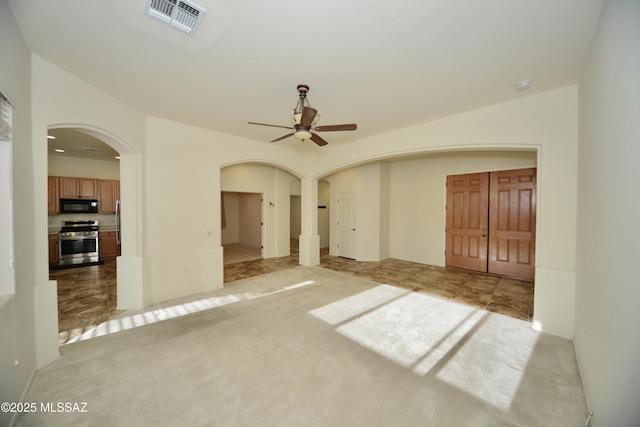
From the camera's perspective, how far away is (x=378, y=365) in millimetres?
2350

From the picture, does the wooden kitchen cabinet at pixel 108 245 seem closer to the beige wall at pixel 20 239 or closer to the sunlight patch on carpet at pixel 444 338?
the beige wall at pixel 20 239

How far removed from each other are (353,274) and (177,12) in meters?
5.20

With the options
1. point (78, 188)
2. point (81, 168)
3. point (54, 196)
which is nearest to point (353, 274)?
point (78, 188)

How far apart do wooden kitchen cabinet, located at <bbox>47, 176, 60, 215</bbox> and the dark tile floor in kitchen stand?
1.55 m

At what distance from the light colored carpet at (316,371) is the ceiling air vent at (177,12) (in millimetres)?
3023

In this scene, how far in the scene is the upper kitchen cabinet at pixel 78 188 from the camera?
602cm

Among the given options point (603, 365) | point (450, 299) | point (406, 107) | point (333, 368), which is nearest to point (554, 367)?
point (603, 365)

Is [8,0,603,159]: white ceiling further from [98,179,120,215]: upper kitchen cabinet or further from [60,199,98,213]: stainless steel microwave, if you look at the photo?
[60,199,98,213]: stainless steel microwave

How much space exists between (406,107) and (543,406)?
11.5 feet

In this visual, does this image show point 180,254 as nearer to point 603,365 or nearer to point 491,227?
point 603,365

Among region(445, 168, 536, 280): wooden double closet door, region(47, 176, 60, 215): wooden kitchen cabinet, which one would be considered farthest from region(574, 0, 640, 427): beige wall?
region(47, 176, 60, 215): wooden kitchen cabinet

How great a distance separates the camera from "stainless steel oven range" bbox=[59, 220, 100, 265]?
5773mm

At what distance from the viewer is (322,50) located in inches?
87.0

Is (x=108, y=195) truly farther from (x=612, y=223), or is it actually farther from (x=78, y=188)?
(x=612, y=223)
